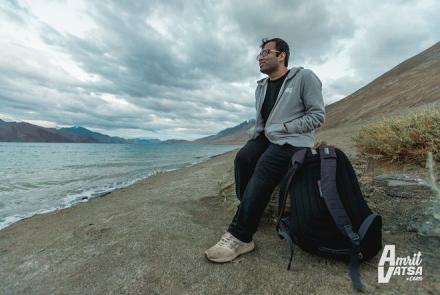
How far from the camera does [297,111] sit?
3031 mm

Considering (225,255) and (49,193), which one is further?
(49,193)

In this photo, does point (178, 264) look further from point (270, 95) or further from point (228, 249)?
point (270, 95)

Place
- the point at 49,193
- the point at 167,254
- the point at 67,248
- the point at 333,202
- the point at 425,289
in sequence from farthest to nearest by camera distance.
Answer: the point at 49,193, the point at 67,248, the point at 167,254, the point at 333,202, the point at 425,289

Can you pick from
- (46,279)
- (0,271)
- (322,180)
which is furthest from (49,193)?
(322,180)

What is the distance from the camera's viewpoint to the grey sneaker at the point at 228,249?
2.53m

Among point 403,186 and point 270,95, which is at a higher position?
point 270,95

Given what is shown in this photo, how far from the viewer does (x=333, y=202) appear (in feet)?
7.30

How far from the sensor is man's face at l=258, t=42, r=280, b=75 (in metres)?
3.26

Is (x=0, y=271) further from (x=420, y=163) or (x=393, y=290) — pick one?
(x=420, y=163)

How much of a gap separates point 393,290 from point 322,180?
994mm
